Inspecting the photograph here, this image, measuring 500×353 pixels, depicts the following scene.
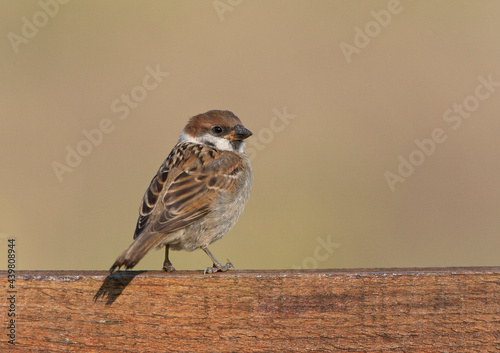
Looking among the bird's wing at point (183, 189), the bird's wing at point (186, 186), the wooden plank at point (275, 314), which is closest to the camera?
the wooden plank at point (275, 314)

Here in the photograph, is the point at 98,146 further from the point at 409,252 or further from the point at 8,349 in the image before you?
the point at 8,349

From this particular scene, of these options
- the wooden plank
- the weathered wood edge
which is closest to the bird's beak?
the weathered wood edge

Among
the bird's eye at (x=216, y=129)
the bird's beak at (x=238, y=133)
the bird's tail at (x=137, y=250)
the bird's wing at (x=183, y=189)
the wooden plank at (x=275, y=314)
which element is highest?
the bird's eye at (x=216, y=129)

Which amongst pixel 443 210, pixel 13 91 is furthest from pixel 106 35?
pixel 443 210

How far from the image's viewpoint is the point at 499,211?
8992 millimetres

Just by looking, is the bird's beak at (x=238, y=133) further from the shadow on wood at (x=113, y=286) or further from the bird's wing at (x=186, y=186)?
the shadow on wood at (x=113, y=286)

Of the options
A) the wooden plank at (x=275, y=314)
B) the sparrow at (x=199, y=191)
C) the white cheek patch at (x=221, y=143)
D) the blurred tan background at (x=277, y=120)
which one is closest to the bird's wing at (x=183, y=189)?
the sparrow at (x=199, y=191)

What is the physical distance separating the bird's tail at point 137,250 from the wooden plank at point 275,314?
0.42 feet

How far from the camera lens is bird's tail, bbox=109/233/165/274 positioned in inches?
132

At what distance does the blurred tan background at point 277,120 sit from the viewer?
8.16 metres

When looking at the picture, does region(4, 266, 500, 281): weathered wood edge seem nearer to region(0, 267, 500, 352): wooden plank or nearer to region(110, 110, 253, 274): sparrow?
region(0, 267, 500, 352): wooden plank

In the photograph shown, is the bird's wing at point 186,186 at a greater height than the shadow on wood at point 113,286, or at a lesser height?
greater

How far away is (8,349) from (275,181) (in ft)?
18.5

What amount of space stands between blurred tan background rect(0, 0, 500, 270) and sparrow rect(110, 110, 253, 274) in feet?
6.91
